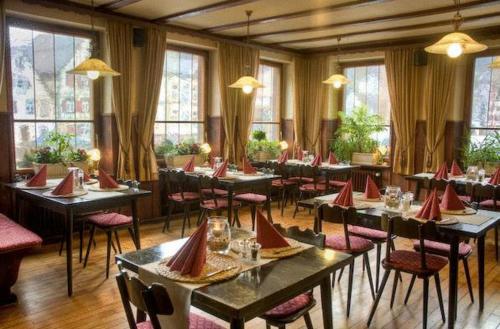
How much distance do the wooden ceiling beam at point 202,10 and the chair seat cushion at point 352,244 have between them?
2.75 metres

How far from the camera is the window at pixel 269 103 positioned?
308 inches

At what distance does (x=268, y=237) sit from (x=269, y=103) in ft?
19.6

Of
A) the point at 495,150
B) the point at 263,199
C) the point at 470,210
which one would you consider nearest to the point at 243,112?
the point at 263,199

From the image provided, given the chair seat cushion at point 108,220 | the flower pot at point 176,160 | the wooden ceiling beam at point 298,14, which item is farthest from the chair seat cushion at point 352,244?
the flower pot at point 176,160

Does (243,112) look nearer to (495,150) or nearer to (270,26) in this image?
(270,26)

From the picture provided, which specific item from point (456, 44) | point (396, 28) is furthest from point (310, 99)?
point (456, 44)

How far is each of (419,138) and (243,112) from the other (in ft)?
9.26

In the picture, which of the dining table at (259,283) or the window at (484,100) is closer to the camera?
the dining table at (259,283)

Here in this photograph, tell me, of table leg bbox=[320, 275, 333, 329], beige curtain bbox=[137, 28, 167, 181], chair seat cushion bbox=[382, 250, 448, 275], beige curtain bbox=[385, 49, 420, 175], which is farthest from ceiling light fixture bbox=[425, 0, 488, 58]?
beige curtain bbox=[137, 28, 167, 181]

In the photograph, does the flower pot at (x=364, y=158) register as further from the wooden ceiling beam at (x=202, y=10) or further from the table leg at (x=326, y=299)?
the table leg at (x=326, y=299)

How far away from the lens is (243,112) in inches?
277

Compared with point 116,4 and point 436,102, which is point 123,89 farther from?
point 436,102

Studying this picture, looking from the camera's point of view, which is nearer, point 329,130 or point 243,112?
point 243,112

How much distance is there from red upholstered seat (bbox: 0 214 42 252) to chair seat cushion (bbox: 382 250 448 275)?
8.69ft
